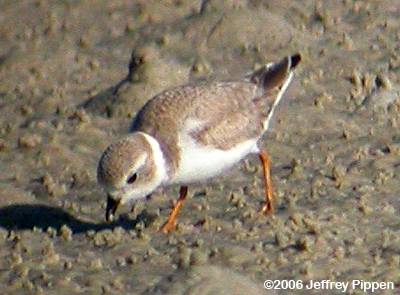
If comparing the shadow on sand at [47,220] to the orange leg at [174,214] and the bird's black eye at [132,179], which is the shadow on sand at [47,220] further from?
the bird's black eye at [132,179]

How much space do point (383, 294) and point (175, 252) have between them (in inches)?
62.9

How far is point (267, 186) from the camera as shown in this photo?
31.7ft

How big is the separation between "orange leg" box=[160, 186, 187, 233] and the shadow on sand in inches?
9.9

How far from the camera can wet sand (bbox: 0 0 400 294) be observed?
8750mm

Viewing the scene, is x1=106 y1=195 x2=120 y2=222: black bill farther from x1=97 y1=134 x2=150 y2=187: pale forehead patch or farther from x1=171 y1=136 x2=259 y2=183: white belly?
x1=171 y1=136 x2=259 y2=183: white belly

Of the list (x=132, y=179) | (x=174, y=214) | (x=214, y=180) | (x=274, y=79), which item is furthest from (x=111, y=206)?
(x=274, y=79)

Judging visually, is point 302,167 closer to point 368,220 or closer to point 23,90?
point 368,220

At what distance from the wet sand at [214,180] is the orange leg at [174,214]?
6cm

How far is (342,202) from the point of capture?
31.2 ft

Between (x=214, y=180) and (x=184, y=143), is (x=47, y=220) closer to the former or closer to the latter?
(x=214, y=180)

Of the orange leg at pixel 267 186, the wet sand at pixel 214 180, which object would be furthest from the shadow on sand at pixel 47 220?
the orange leg at pixel 267 186

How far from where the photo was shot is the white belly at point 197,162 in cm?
915

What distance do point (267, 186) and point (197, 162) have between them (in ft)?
2.40

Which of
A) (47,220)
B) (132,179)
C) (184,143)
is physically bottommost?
(47,220)
